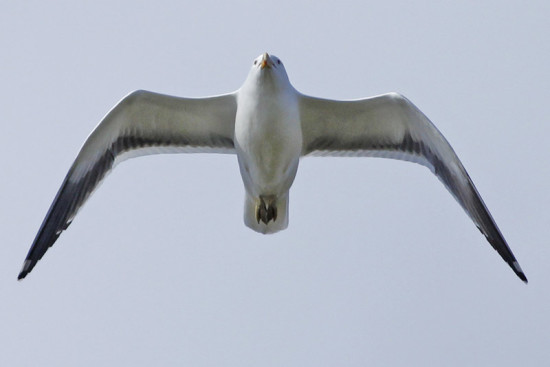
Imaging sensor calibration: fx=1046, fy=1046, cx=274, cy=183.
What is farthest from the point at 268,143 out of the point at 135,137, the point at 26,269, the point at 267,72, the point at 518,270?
the point at 518,270

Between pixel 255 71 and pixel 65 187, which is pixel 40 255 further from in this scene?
pixel 255 71

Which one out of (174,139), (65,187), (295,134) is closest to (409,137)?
(295,134)

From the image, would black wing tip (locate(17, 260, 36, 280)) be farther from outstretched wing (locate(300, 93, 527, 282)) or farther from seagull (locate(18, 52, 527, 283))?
outstretched wing (locate(300, 93, 527, 282))

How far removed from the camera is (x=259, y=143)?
9172 mm

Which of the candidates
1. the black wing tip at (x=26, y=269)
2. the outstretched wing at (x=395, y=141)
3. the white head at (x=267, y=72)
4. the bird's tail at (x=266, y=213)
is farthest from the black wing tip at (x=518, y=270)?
the black wing tip at (x=26, y=269)

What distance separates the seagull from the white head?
0.6 inches

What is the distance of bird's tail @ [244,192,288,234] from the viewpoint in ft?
31.8

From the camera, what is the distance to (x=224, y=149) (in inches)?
400

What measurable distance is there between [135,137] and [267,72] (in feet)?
5.55

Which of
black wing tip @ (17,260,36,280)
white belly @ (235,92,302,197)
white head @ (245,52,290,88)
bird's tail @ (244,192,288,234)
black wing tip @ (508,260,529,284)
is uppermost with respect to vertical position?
white head @ (245,52,290,88)

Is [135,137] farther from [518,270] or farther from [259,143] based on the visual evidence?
[518,270]

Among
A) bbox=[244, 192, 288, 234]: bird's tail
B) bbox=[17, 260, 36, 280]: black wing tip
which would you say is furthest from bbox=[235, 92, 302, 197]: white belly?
bbox=[17, 260, 36, 280]: black wing tip

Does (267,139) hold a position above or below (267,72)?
below

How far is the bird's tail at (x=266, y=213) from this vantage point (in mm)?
9695
